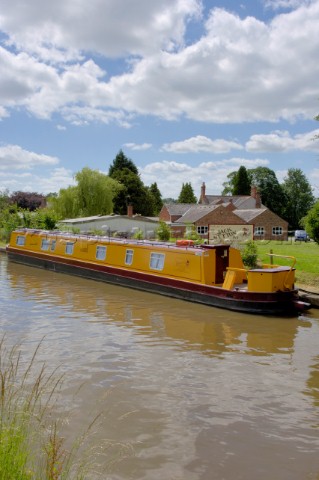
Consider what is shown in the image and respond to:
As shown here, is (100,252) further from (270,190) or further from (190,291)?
(270,190)

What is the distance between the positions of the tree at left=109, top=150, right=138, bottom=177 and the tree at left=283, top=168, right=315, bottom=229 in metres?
24.3

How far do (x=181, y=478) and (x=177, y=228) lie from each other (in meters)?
42.9

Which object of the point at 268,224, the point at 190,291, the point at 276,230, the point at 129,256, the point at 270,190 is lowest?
the point at 190,291

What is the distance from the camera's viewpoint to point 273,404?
646 centimetres

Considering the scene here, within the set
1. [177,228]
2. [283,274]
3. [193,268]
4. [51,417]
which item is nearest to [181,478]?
[51,417]

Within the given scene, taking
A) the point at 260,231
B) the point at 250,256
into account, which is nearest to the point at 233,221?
the point at 260,231

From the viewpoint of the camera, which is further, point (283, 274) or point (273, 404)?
point (283, 274)

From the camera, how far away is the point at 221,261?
547 inches

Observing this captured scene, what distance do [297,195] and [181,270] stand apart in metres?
71.8

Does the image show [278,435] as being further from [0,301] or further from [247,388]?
[0,301]

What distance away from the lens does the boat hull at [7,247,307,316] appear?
1204 cm

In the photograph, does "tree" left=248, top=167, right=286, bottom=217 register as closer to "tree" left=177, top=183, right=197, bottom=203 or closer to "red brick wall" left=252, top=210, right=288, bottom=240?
"tree" left=177, top=183, right=197, bottom=203

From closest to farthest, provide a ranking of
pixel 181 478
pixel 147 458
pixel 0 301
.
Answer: pixel 181 478 → pixel 147 458 → pixel 0 301

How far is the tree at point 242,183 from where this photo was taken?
72750 mm
